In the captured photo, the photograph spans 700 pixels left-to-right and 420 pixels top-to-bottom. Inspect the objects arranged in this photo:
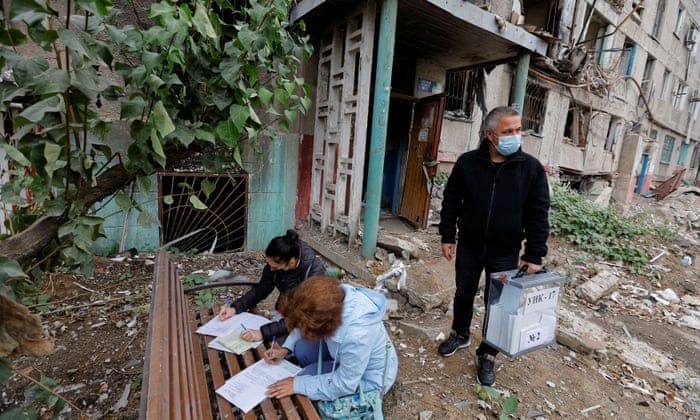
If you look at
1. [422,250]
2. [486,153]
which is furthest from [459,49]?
[486,153]

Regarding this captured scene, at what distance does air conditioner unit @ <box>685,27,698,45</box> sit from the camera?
14915 mm

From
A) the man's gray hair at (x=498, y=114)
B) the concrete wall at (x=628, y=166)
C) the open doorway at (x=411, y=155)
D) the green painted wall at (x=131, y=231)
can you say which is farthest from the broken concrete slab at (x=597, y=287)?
the concrete wall at (x=628, y=166)

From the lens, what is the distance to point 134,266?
3.84 meters

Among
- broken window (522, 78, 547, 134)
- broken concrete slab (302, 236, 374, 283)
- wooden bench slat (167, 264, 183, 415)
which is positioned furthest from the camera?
broken window (522, 78, 547, 134)

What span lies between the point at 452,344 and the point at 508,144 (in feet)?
5.12

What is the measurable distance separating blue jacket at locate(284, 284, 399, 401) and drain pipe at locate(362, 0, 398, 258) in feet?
6.86

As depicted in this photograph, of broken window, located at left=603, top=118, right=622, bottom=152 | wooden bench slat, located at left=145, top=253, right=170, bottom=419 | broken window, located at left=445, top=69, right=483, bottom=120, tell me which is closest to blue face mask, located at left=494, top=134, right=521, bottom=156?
wooden bench slat, located at left=145, top=253, right=170, bottom=419

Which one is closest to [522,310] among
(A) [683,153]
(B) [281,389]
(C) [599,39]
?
A: (B) [281,389]

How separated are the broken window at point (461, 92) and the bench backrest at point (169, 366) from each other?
20.8 ft

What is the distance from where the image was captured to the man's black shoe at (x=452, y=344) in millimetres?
2600

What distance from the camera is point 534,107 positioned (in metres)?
8.50

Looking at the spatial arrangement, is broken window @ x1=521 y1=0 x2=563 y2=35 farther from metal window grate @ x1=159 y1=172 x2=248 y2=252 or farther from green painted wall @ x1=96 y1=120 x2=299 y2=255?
metal window grate @ x1=159 y1=172 x2=248 y2=252

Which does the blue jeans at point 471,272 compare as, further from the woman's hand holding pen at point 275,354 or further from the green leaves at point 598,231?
the green leaves at point 598,231

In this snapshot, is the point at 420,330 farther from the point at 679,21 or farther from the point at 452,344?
the point at 679,21
